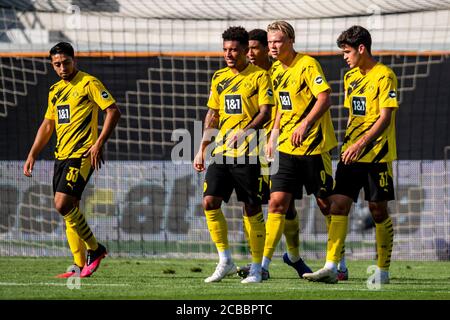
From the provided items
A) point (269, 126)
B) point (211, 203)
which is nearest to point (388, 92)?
point (269, 126)

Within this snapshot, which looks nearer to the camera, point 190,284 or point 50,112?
point 190,284

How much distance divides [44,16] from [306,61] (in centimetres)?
1361

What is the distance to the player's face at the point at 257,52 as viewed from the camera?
11055 mm

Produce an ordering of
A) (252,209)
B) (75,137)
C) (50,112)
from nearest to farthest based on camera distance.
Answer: (252,209) < (75,137) < (50,112)

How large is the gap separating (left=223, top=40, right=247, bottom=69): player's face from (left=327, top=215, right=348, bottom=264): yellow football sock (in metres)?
1.72

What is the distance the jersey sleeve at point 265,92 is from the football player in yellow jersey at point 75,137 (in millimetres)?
1482

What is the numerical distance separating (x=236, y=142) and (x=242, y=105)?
0.36m

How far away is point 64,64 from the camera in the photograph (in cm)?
1099

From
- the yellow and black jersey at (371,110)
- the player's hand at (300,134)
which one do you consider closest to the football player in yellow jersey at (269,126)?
the yellow and black jersey at (371,110)

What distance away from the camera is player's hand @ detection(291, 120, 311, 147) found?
966 centimetres

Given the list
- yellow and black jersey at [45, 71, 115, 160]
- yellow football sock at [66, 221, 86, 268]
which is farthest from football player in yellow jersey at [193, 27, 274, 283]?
yellow football sock at [66, 221, 86, 268]

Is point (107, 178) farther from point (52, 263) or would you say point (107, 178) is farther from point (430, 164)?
point (430, 164)

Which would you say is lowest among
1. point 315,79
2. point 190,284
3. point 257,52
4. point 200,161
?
point 190,284

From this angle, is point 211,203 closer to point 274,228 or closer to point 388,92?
point 274,228
